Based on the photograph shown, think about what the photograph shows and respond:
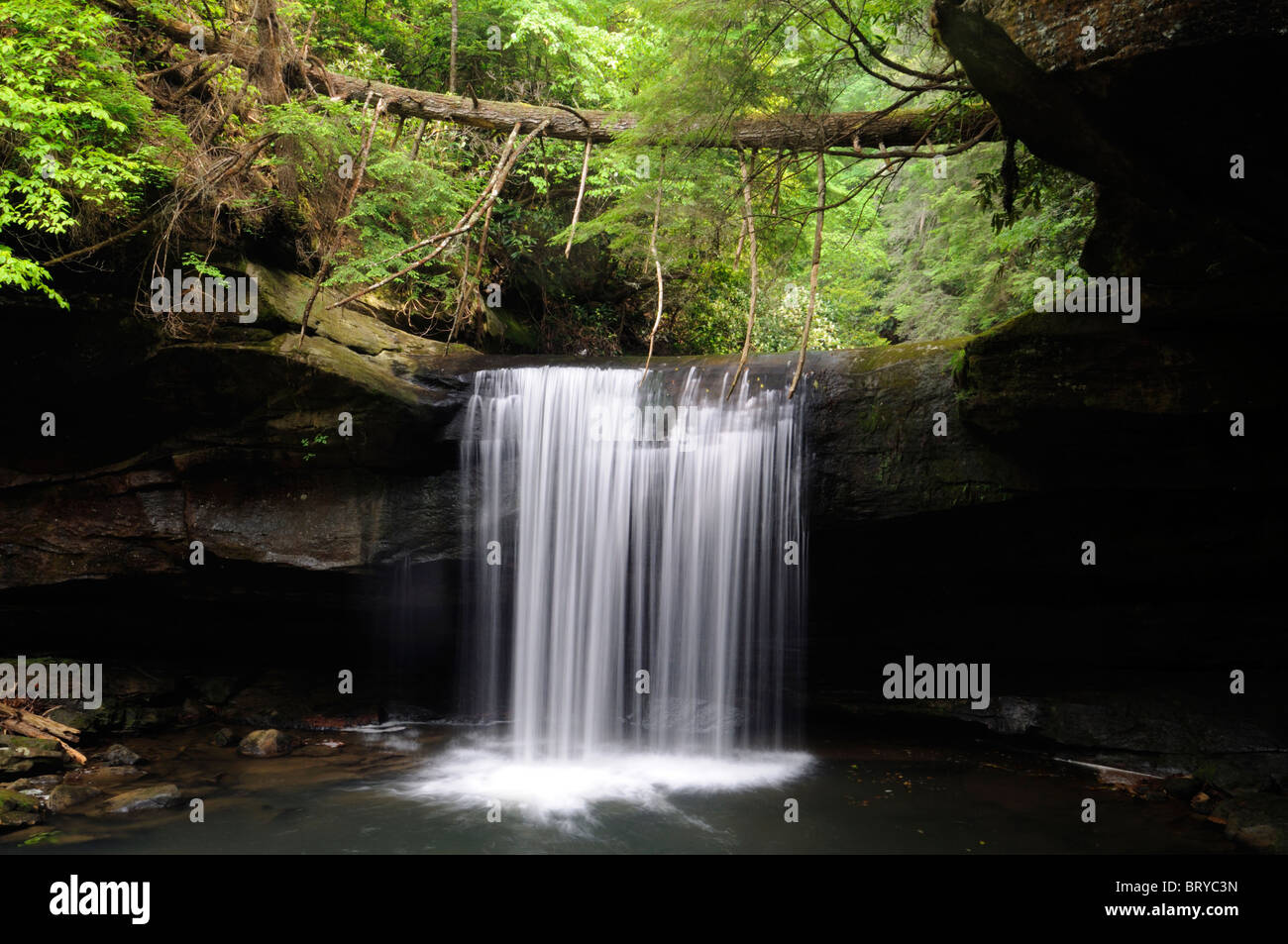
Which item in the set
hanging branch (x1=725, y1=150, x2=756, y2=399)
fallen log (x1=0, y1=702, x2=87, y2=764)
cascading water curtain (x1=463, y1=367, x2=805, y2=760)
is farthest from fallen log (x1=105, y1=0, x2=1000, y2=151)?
fallen log (x1=0, y1=702, x2=87, y2=764)

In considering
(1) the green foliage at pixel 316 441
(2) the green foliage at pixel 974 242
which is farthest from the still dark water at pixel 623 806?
(2) the green foliage at pixel 974 242

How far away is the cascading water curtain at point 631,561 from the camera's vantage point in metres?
9.98

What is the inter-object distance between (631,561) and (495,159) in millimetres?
7600

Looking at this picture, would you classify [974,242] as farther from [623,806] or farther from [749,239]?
[623,806]

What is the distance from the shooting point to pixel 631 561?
1029cm

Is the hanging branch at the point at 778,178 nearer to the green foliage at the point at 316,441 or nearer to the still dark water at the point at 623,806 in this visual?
the green foliage at the point at 316,441

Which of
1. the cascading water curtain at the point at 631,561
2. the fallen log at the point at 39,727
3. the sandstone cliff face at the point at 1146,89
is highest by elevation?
the sandstone cliff face at the point at 1146,89

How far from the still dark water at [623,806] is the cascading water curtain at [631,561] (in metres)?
0.66

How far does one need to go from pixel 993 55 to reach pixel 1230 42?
1.16 meters

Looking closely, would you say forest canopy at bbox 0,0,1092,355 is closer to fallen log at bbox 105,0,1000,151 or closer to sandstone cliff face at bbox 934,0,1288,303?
fallen log at bbox 105,0,1000,151

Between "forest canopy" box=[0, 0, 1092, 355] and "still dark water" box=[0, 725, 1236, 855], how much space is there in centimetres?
490

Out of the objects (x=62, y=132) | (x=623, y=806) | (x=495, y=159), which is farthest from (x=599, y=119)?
(x=623, y=806)

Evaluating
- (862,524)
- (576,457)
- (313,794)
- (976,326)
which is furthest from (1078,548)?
(313,794)
